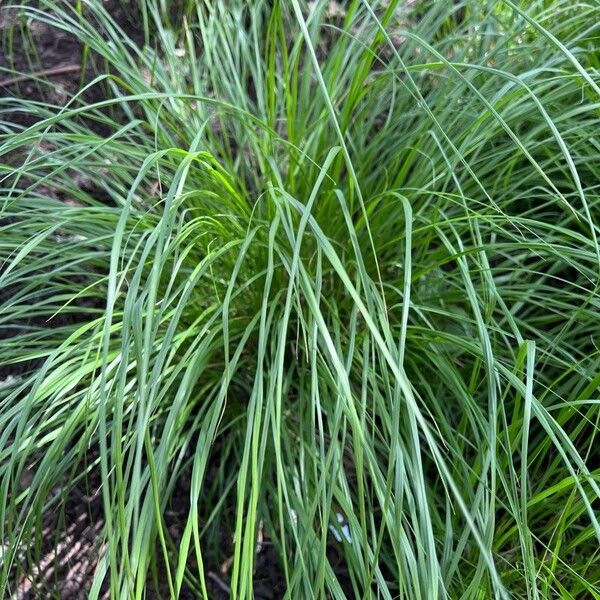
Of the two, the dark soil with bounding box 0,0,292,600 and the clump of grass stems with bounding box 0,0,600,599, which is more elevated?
the clump of grass stems with bounding box 0,0,600,599

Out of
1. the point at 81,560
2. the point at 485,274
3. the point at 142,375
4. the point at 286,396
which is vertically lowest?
the point at 81,560

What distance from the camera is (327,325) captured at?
1535 mm

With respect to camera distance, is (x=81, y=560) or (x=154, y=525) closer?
(x=154, y=525)

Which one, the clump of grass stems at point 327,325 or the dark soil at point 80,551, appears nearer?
the clump of grass stems at point 327,325

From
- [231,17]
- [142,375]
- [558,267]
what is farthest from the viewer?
[231,17]

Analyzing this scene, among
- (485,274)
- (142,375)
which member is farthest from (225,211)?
(142,375)

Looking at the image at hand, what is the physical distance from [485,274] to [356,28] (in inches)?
46.8

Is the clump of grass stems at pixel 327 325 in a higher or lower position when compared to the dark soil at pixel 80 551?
higher

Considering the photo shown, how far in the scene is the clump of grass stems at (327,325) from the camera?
3.77 feet

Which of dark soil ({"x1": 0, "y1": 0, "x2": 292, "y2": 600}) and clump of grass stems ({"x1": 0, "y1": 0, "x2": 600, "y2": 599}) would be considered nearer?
clump of grass stems ({"x1": 0, "y1": 0, "x2": 600, "y2": 599})

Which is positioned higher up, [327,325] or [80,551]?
[327,325]

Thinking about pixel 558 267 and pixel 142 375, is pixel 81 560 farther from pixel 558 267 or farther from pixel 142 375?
pixel 558 267

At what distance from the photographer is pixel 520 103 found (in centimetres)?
156

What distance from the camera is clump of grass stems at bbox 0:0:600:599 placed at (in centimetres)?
115
